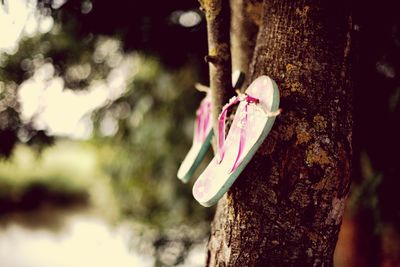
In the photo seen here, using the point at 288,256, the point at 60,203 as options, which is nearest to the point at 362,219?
the point at 288,256

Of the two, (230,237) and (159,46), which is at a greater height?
(159,46)

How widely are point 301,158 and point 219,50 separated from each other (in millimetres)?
359

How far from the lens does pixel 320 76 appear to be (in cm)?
94

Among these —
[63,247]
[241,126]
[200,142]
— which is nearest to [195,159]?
[200,142]

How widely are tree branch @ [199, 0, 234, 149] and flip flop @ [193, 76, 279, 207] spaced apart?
0.08 m

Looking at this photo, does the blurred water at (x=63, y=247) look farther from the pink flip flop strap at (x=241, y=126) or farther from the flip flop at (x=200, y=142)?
the pink flip flop strap at (x=241, y=126)

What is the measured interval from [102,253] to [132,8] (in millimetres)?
5204

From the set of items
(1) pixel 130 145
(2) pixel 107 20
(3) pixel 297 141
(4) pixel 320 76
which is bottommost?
(3) pixel 297 141

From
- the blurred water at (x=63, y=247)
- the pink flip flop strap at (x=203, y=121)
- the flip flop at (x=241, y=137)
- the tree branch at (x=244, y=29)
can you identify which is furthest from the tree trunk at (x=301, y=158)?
the blurred water at (x=63, y=247)

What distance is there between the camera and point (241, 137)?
0.93 metres

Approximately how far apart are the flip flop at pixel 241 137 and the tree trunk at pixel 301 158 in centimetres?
6

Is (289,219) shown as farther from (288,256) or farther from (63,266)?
(63,266)

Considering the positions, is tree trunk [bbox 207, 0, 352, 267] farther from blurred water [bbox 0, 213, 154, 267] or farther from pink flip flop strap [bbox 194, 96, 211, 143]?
blurred water [bbox 0, 213, 154, 267]

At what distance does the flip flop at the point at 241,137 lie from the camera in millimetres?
863
